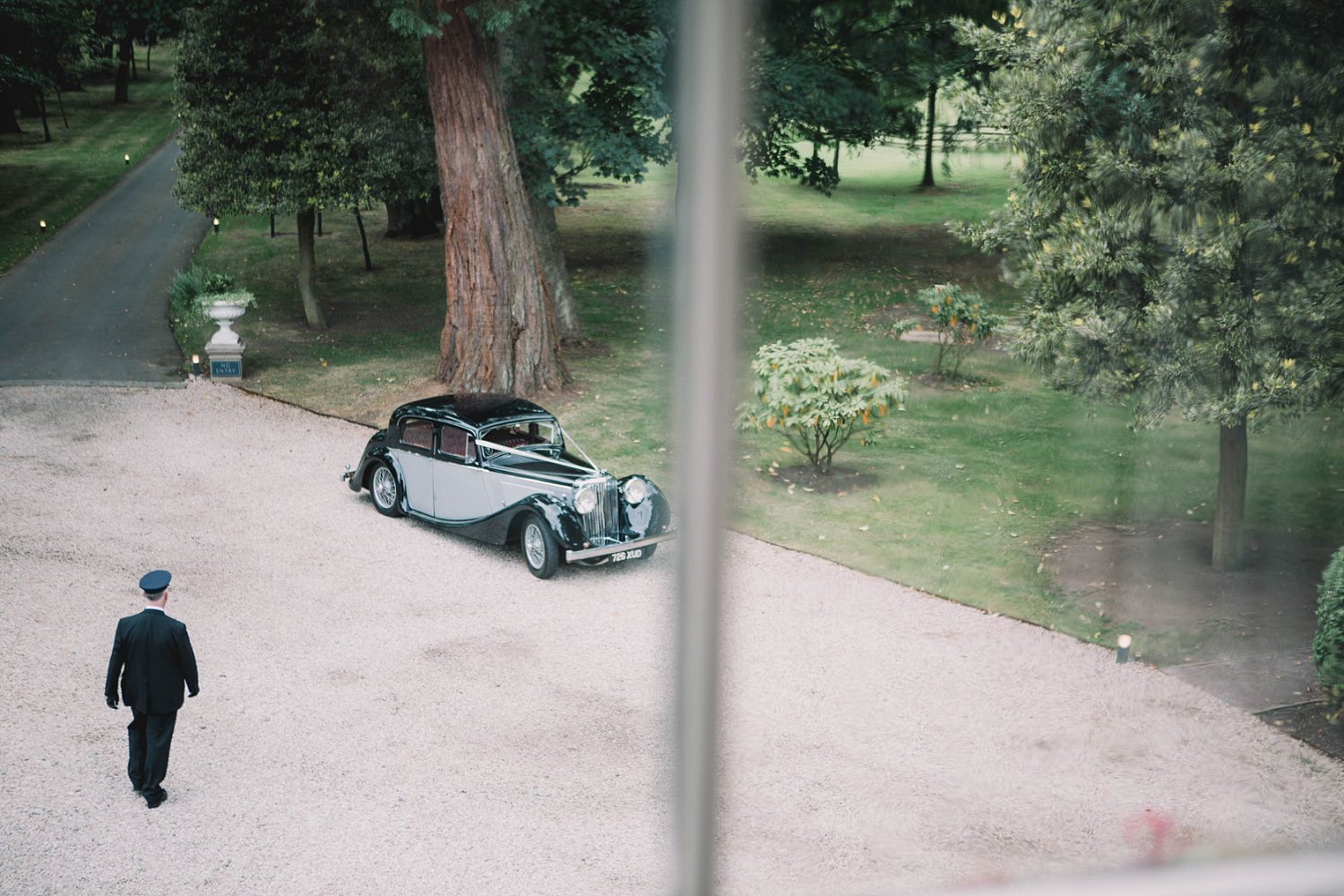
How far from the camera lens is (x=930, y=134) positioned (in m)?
2.66

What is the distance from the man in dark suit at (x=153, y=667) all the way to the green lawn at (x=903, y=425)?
121cm

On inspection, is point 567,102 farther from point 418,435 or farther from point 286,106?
point 418,435

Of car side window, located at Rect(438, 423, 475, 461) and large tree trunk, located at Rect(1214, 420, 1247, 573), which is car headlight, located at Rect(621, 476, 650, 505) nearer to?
car side window, located at Rect(438, 423, 475, 461)

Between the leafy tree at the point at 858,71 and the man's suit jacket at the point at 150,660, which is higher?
the leafy tree at the point at 858,71

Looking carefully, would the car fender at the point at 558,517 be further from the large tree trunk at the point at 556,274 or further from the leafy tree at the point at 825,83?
the large tree trunk at the point at 556,274

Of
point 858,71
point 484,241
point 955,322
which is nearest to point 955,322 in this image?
point 955,322

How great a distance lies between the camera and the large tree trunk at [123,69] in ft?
31.9

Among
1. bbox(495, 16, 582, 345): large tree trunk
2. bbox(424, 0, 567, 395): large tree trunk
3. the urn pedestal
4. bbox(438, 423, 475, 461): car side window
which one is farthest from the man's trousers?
the urn pedestal

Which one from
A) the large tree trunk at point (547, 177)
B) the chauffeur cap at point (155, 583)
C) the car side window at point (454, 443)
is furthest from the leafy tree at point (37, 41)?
the chauffeur cap at point (155, 583)

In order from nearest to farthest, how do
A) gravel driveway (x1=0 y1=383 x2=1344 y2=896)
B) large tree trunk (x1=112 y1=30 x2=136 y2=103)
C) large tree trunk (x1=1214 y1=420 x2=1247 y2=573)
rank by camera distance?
gravel driveway (x1=0 y1=383 x2=1344 y2=896), large tree trunk (x1=1214 y1=420 x2=1247 y2=573), large tree trunk (x1=112 y1=30 x2=136 y2=103)

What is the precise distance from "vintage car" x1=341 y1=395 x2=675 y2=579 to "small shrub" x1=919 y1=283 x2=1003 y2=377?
144 centimetres

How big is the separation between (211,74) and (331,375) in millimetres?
2054

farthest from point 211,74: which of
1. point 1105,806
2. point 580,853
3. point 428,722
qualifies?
point 1105,806

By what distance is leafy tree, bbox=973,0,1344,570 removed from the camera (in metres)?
2.64
